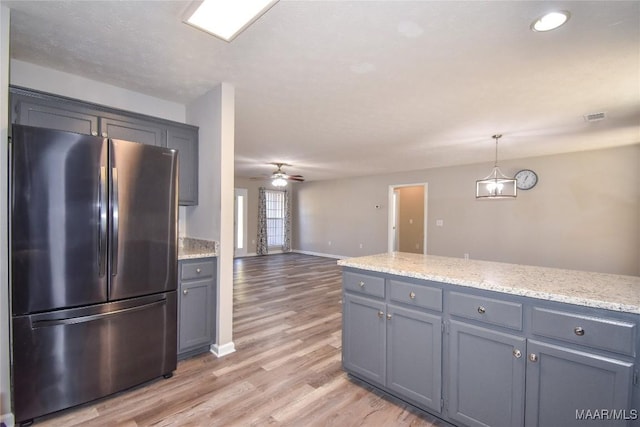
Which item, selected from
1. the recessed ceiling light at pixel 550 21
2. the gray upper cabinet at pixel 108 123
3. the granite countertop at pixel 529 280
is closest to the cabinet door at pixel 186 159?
the gray upper cabinet at pixel 108 123

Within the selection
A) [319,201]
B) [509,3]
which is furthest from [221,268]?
[319,201]

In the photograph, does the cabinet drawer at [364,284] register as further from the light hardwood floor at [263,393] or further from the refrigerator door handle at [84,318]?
the refrigerator door handle at [84,318]

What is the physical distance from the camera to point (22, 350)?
173cm

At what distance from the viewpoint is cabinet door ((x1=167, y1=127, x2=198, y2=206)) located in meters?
2.92

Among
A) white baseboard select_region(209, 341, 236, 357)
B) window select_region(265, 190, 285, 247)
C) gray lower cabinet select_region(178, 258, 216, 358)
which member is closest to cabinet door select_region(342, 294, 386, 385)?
white baseboard select_region(209, 341, 236, 357)

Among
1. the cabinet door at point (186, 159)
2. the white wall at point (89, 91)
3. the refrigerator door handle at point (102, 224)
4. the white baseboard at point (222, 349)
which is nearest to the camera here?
the refrigerator door handle at point (102, 224)

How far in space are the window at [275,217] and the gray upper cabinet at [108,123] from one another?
21.3 feet

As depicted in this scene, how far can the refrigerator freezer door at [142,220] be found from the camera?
2010mm

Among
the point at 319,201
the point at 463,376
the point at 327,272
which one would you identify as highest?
the point at 319,201

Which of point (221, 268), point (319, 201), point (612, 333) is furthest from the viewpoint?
point (319, 201)

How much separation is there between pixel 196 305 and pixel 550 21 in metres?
3.27

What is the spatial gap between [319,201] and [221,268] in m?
6.92

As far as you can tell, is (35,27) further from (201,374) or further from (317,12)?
(201,374)

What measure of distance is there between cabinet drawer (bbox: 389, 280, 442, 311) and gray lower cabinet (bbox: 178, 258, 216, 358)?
5.42 ft
